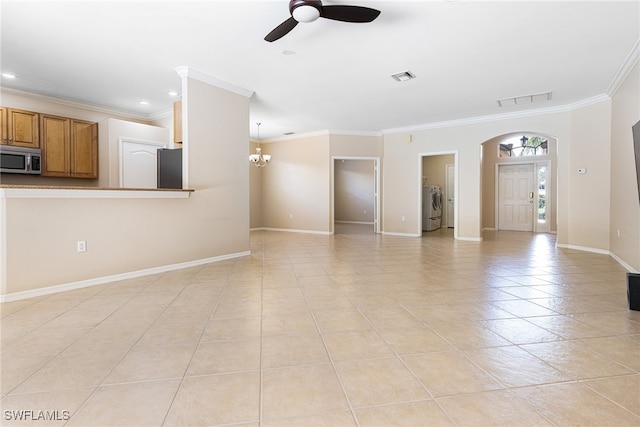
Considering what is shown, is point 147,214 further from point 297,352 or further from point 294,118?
point 294,118

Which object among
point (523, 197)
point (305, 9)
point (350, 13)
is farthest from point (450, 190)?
point (305, 9)

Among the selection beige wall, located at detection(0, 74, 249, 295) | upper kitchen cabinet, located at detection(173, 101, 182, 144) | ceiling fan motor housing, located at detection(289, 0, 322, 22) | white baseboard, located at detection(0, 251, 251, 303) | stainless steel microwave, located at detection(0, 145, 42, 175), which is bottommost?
white baseboard, located at detection(0, 251, 251, 303)

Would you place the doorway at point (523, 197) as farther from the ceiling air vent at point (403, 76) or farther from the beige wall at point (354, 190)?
the ceiling air vent at point (403, 76)

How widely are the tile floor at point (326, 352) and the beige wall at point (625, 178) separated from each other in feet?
2.59

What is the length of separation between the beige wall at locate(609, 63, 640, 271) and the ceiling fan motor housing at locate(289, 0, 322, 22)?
3.87 m

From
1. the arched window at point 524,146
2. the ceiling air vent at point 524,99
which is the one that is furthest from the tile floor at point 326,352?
the arched window at point 524,146

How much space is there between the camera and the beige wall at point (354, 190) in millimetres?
11401

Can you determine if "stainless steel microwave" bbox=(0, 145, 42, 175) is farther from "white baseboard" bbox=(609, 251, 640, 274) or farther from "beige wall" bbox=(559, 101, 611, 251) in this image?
"beige wall" bbox=(559, 101, 611, 251)

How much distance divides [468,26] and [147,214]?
13.3 ft

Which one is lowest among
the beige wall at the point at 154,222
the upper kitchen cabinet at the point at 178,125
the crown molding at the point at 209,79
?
the beige wall at the point at 154,222

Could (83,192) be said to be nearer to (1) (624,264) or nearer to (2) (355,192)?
(1) (624,264)

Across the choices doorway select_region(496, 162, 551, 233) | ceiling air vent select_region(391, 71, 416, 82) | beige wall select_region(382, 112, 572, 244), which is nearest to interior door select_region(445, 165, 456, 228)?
doorway select_region(496, 162, 551, 233)

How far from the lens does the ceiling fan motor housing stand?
8.19ft

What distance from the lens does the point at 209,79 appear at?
4.39 meters
